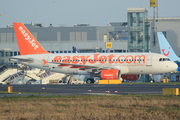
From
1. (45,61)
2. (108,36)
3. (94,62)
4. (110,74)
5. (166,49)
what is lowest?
(110,74)

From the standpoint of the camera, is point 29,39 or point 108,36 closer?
point 29,39

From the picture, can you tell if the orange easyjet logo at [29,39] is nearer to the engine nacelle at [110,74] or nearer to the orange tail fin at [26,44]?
the orange tail fin at [26,44]

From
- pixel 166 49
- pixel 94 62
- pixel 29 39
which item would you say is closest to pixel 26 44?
pixel 29 39

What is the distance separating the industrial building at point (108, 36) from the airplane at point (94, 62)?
83.7 feet

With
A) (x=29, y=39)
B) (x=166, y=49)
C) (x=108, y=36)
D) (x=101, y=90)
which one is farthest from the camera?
(x=108, y=36)

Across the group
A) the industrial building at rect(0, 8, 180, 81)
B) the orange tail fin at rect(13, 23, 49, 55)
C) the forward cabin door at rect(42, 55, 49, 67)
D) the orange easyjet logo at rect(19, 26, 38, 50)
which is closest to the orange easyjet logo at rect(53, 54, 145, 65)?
the forward cabin door at rect(42, 55, 49, 67)

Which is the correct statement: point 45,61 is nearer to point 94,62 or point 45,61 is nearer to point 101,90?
point 94,62

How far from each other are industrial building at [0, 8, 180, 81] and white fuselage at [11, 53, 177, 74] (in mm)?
25484

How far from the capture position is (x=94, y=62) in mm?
46219

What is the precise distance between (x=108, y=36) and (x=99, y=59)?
78.9 m

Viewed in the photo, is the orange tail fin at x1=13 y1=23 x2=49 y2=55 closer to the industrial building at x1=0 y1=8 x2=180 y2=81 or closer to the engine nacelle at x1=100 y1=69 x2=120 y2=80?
the engine nacelle at x1=100 y1=69 x2=120 y2=80

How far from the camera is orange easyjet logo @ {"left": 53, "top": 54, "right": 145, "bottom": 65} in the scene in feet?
145

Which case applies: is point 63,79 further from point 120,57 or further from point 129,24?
point 120,57

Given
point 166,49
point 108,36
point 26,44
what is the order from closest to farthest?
point 26,44
point 166,49
point 108,36
